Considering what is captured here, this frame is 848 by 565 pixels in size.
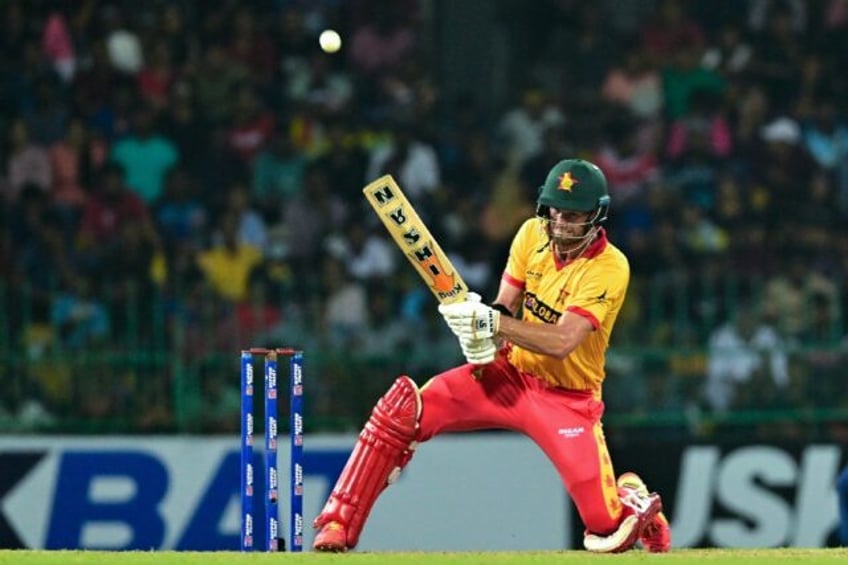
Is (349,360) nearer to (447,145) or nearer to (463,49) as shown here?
(447,145)

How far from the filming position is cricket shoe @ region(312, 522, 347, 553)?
9289mm

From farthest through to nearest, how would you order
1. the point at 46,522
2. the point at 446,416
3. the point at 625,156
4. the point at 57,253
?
A: the point at 625,156, the point at 57,253, the point at 46,522, the point at 446,416

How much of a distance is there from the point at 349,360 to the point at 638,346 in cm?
189

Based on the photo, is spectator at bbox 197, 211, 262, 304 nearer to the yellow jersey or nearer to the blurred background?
the blurred background

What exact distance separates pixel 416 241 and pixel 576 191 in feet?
2.46

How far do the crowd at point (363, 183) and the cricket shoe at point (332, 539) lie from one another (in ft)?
13.9

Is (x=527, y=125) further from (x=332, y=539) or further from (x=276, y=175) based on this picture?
(x=332, y=539)

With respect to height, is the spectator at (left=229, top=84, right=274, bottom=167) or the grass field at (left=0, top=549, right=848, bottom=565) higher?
the spectator at (left=229, top=84, right=274, bottom=167)

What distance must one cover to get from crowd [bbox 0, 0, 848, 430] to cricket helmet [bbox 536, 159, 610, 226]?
4.21 meters

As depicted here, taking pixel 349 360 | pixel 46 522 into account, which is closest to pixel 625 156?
pixel 349 360

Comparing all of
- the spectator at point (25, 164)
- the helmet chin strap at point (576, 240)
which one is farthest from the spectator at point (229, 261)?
the helmet chin strap at point (576, 240)

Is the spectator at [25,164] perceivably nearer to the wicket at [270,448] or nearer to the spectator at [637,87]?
the spectator at [637,87]

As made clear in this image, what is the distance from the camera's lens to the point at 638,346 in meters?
13.8

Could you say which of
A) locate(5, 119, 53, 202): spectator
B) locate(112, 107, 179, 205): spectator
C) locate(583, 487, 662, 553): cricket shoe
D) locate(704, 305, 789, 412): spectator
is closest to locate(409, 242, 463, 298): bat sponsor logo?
locate(583, 487, 662, 553): cricket shoe
